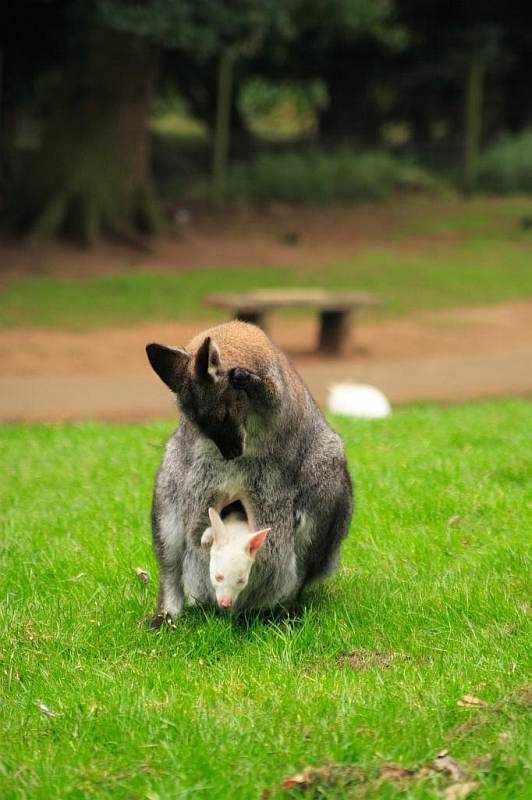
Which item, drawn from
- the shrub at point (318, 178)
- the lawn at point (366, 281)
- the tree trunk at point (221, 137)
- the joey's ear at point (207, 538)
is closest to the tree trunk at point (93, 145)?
the lawn at point (366, 281)

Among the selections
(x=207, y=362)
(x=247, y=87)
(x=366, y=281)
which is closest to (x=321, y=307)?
(x=366, y=281)

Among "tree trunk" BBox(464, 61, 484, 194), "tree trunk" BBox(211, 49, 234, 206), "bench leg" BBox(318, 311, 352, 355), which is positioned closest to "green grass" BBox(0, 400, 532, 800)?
"bench leg" BBox(318, 311, 352, 355)

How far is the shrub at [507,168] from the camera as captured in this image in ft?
91.6

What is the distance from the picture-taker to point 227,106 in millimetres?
27266

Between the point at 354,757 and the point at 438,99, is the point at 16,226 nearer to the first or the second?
the point at 438,99

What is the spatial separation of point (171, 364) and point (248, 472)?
23.1 inches

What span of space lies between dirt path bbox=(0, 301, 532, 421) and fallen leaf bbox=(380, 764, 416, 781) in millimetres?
7889

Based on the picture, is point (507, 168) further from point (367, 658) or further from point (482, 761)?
point (482, 761)

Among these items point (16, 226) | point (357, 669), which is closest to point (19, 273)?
point (16, 226)

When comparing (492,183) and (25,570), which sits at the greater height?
(492,183)

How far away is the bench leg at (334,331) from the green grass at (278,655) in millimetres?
7242

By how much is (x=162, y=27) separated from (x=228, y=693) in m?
16.4

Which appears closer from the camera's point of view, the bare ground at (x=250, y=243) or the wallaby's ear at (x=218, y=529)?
the wallaby's ear at (x=218, y=529)

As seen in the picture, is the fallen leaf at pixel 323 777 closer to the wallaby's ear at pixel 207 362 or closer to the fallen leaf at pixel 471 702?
the fallen leaf at pixel 471 702
